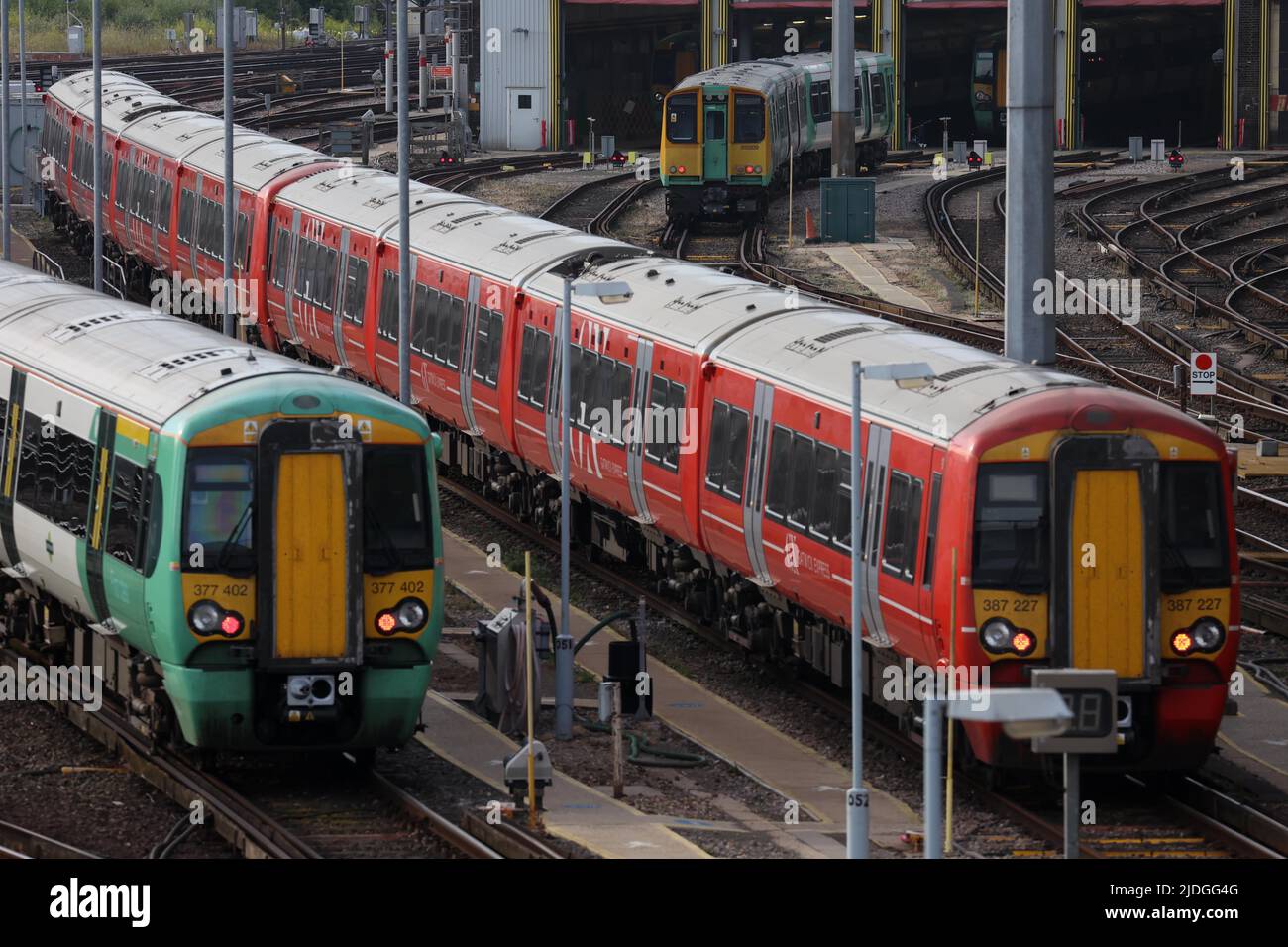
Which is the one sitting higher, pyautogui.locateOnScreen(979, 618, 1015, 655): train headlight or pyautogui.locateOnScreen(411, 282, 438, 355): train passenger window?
pyautogui.locateOnScreen(411, 282, 438, 355): train passenger window

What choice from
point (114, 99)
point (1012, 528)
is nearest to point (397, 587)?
point (1012, 528)

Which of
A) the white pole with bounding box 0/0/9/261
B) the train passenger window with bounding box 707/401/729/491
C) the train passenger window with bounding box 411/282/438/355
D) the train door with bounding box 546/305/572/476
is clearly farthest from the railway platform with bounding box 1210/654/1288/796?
the white pole with bounding box 0/0/9/261

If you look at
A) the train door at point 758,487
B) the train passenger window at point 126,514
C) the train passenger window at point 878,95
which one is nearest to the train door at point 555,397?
the train door at point 758,487

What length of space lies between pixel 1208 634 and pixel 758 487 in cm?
541

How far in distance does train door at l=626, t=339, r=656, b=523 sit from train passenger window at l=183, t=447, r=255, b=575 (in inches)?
311

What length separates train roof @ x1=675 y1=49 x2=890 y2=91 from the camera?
56.4 m

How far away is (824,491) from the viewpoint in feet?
68.8

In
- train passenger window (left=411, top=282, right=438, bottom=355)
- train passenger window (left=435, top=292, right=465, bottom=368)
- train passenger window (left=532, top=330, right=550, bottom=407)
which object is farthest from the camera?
train passenger window (left=411, top=282, right=438, bottom=355)

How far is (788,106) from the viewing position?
59.5m

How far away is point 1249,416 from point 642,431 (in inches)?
511

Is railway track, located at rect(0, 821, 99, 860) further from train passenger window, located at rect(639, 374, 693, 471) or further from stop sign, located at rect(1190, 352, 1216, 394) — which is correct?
stop sign, located at rect(1190, 352, 1216, 394)

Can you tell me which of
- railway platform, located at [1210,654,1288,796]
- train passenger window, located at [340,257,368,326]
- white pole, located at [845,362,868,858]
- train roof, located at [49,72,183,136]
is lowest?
railway platform, located at [1210,654,1288,796]
